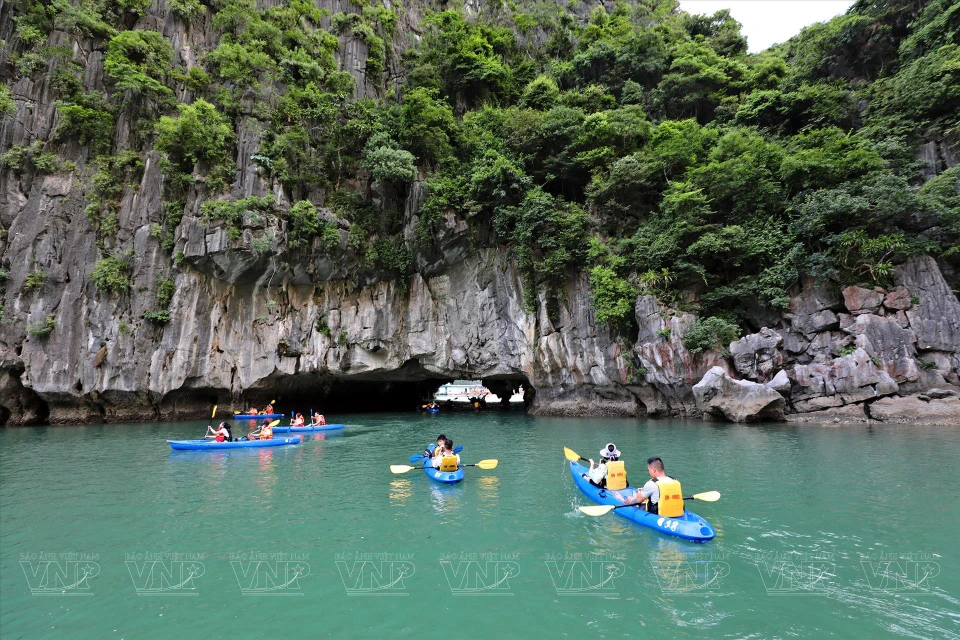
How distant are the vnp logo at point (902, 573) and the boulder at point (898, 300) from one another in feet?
49.8

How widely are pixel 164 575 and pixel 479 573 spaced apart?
3.69 m

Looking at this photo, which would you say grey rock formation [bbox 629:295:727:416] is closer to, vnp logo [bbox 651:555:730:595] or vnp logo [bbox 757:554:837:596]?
vnp logo [bbox 757:554:837:596]

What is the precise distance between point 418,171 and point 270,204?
7596 millimetres

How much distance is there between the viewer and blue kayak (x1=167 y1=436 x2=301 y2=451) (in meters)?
13.5

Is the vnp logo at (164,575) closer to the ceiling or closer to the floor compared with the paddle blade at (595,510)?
closer to the floor

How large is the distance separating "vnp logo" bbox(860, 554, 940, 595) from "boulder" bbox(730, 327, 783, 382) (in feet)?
42.8

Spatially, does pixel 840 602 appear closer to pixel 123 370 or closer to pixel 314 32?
pixel 123 370

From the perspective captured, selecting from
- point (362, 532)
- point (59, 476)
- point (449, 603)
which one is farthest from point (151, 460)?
point (449, 603)

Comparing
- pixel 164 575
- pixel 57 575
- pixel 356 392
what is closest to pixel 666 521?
pixel 164 575

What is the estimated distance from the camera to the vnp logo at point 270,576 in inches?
194

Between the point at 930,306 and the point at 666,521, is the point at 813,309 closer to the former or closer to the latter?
the point at 930,306

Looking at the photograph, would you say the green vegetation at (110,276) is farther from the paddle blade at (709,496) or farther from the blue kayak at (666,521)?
the paddle blade at (709,496)

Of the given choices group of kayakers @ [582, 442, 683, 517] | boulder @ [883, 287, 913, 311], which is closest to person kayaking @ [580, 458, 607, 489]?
group of kayakers @ [582, 442, 683, 517]

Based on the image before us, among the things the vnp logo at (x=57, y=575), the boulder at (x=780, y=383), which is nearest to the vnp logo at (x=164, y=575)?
the vnp logo at (x=57, y=575)
